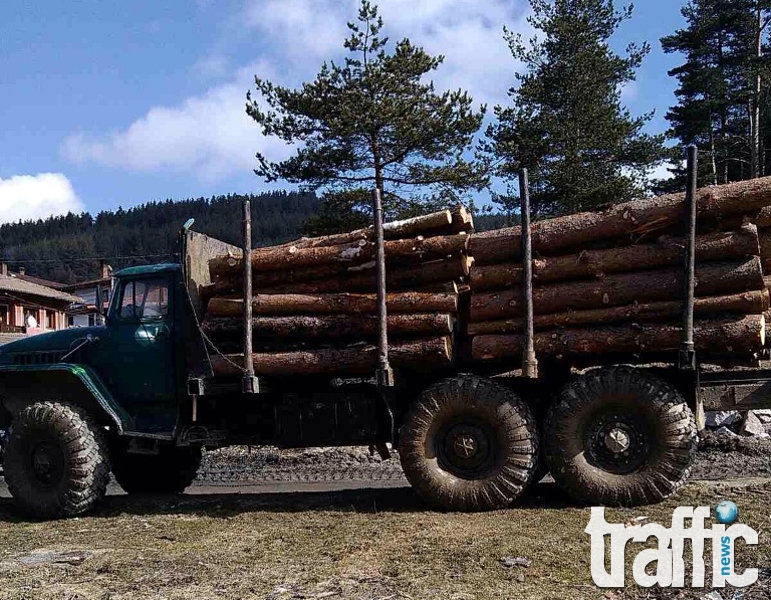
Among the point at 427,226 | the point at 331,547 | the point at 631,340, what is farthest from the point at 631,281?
the point at 331,547

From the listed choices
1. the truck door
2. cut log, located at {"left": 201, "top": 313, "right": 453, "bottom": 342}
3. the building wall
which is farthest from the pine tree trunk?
the building wall

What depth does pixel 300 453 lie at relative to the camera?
47.6ft

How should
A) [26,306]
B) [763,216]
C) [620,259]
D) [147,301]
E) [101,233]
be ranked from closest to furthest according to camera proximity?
[763,216] → [620,259] → [147,301] → [26,306] → [101,233]

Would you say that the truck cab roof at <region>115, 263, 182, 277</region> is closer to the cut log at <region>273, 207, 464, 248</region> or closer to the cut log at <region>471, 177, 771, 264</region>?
the cut log at <region>273, 207, 464, 248</region>

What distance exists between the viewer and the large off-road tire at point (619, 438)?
328 inches

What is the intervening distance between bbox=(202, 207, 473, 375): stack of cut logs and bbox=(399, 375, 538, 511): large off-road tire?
512 mm

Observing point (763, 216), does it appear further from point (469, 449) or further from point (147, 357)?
point (147, 357)

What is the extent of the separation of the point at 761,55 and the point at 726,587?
3434 cm

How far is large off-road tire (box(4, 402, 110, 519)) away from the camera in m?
9.46

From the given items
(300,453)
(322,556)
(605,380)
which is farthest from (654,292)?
(300,453)

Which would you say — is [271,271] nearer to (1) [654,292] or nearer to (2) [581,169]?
(1) [654,292]

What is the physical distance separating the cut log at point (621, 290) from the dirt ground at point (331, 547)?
6.84 feet

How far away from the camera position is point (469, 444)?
348 inches

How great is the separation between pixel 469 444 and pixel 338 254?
8.31 ft
